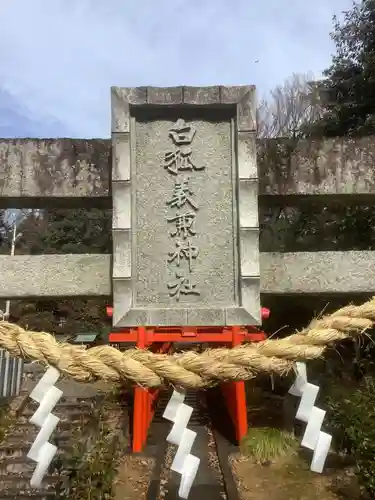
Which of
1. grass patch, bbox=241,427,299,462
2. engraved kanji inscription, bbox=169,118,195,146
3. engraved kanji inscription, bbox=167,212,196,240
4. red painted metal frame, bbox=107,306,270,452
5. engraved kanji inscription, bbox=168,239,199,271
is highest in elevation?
engraved kanji inscription, bbox=169,118,195,146

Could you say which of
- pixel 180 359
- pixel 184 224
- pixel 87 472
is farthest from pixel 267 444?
pixel 180 359

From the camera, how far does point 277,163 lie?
334 centimetres

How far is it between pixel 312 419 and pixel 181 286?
160 centimetres

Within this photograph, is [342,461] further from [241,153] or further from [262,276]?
[241,153]

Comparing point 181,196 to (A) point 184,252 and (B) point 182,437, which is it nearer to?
(A) point 184,252

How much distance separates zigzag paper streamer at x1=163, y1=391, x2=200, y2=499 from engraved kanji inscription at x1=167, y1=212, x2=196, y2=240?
69.3 inches

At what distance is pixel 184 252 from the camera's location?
315cm

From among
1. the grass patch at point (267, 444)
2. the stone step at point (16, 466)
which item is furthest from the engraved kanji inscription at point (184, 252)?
the stone step at point (16, 466)

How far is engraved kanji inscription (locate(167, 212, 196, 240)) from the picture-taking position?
318 centimetres

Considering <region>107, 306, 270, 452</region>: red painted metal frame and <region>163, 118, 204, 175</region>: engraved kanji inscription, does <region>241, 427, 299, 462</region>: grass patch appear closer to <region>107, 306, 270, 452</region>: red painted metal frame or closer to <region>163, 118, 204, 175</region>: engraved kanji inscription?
<region>107, 306, 270, 452</region>: red painted metal frame

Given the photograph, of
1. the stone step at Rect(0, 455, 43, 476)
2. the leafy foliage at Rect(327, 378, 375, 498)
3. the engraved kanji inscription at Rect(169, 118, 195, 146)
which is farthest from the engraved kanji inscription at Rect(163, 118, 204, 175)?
the stone step at Rect(0, 455, 43, 476)

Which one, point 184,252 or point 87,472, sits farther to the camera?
point 87,472

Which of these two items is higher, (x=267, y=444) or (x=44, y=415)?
(x=44, y=415)

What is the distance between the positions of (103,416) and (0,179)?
5.06 m
